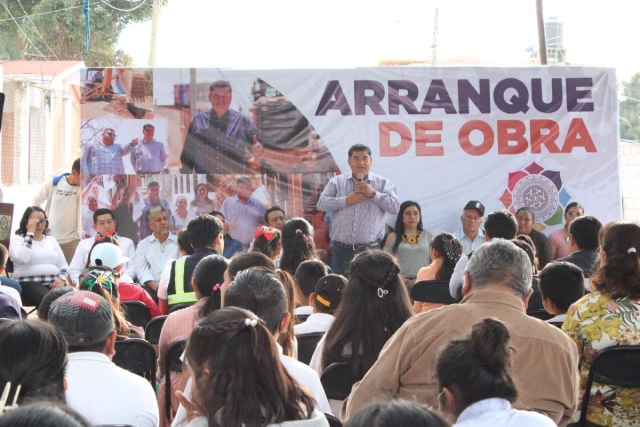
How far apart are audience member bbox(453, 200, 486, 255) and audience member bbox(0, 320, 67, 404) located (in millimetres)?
6779

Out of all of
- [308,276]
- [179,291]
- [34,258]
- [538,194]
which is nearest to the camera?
[308,276]

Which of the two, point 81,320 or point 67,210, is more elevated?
point 67,210

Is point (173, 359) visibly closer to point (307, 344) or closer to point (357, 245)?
point (307, 344)

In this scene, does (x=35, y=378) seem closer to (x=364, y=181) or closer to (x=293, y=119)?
(x=364, y=181)

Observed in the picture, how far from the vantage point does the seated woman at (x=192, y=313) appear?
3777mm

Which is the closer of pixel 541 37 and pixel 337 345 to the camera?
pixel 337 345

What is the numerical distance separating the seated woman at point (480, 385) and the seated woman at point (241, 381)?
381 mm

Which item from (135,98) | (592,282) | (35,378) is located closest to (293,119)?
(135,98)

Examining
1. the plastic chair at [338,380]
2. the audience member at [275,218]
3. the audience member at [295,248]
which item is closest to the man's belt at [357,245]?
the audience member at [275,218]

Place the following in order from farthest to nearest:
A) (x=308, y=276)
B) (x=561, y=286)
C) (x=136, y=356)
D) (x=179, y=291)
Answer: (x=179, y=291), (x=308, y=276), (x=561, y=286), (x=136, y=356)

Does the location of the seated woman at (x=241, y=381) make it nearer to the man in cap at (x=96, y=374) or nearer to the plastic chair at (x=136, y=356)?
the man in cap at (x=96, y=374)

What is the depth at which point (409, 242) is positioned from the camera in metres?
8.57

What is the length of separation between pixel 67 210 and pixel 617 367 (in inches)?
264

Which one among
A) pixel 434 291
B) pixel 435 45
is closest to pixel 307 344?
pixel 434 291
